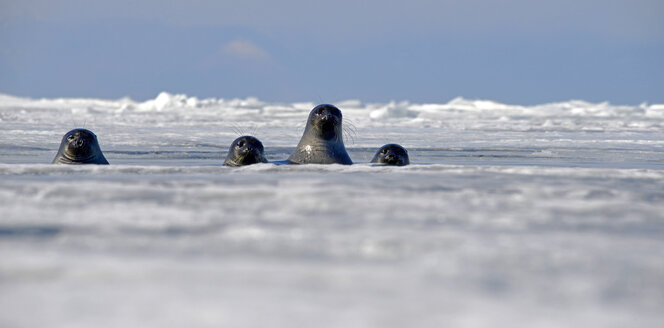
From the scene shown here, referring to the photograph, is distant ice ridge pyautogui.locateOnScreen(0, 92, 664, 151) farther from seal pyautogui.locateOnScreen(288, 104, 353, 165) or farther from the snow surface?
the snow surface

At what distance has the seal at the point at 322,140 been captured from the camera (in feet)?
27.7

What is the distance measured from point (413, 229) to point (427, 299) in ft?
3.16

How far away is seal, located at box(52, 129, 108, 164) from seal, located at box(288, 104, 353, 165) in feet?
6.80

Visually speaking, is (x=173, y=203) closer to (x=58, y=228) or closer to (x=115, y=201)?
(x=115, y=201)

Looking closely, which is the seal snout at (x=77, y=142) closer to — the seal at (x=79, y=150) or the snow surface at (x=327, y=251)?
the seal at (x=79, y=150)

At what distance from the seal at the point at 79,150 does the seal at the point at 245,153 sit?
137 cm

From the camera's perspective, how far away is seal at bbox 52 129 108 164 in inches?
313

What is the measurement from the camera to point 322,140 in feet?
28.1

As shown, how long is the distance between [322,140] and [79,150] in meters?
2.53

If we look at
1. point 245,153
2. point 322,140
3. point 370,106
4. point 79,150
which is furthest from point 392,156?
point 370,106

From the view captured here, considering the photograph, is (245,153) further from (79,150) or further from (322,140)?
(79,150)

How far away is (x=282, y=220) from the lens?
10.3 ft

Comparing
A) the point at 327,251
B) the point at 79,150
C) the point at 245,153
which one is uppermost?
the point at 79,150

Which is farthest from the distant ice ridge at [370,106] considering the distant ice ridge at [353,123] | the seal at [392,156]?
the seal at [392,156]
